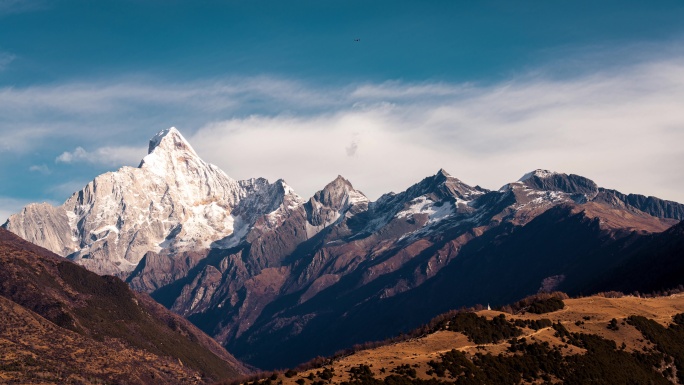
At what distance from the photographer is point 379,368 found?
18400cm

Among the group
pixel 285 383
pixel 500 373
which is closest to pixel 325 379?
pixel 285 383

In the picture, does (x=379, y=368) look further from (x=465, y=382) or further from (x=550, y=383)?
(x=550, y=383)

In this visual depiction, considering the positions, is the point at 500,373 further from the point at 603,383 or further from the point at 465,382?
the point at 603,383

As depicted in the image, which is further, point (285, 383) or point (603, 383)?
point (603, 383)

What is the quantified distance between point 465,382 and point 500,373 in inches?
489

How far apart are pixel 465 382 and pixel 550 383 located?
25.7 meters

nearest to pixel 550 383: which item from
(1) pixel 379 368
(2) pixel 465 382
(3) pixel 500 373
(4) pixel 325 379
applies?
(3) pixel 500 373

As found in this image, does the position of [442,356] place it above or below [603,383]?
above

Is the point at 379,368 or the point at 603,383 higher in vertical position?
the point at 379,368

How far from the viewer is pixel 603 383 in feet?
653

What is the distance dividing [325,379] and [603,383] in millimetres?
71180

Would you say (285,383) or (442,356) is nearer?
(285,383)

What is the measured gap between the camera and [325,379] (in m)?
175

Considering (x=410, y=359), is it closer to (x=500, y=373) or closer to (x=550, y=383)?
(x=500, y=373)
